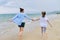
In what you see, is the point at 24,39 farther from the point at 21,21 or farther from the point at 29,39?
the point at 21,21

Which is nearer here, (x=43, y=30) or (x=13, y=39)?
(x=43, y=30)

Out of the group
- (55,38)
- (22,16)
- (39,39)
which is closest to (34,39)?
(39,39)

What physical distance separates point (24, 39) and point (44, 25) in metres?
2.00

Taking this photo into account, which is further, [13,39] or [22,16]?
[13,39]

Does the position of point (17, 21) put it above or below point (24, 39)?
above

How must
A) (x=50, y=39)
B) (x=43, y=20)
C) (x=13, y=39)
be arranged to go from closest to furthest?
1. (x=43, y=20)
2. (x=50, y=39)
3. (x=13, y=39)

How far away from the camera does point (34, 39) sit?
37.8ft

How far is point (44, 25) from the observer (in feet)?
33.8

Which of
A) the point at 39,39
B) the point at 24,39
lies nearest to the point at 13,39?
the point at 24,39

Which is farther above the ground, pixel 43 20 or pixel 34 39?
pixel 43 20

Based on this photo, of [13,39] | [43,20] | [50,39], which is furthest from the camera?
[13,39]

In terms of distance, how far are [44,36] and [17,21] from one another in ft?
5.34

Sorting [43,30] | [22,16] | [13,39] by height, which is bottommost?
[13,39]

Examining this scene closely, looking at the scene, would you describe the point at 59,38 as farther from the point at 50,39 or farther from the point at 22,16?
the point at 22,16
